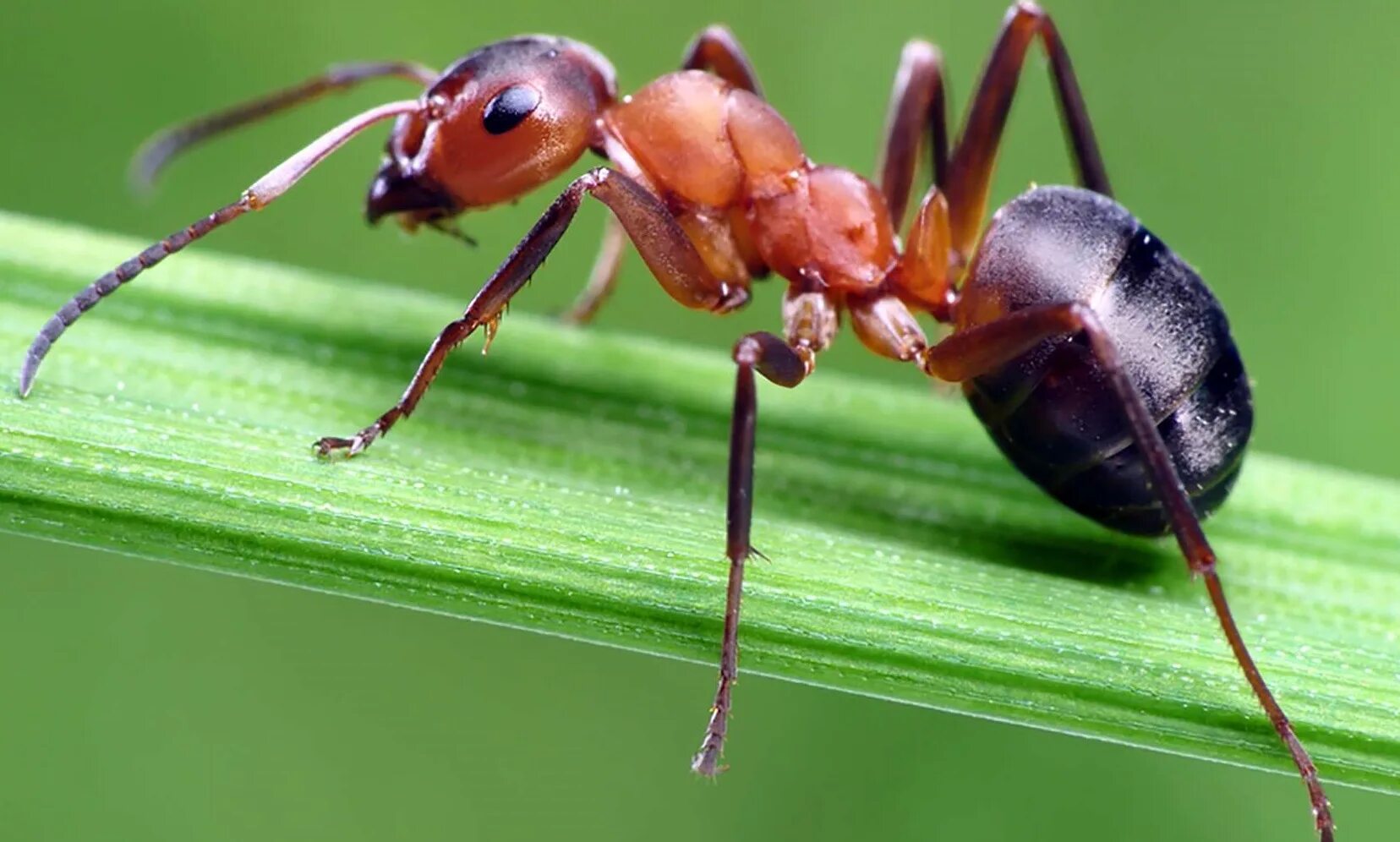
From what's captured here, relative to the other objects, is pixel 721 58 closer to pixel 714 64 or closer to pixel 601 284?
pixel 714 64

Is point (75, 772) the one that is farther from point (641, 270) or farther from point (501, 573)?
point (641, 270)

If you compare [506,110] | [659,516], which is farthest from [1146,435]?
[506,110]

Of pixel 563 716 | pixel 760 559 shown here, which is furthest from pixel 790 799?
pixel 760 559

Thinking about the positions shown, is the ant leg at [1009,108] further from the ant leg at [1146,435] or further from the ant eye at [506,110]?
the ant eye at [506,110]

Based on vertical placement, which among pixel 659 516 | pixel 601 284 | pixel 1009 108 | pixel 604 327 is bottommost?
pixel 604 327

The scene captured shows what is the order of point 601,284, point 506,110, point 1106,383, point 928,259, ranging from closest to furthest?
point 1106,383, point 506,110, point 928,259, point 601,284

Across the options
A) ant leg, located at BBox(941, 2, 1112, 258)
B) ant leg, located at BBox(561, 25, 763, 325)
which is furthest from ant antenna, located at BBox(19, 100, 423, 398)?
ant leg, located at BBox(941, 2, 1112, 258)

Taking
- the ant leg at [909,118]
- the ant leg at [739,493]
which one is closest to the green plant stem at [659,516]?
the ant leg at [739,493]
